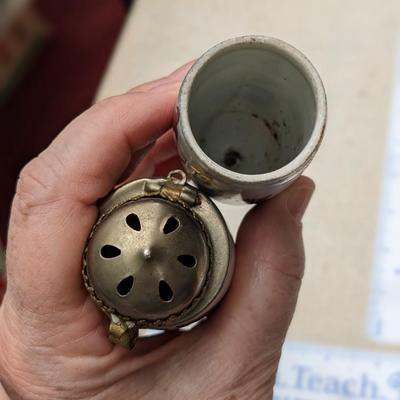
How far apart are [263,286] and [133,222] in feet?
0.49

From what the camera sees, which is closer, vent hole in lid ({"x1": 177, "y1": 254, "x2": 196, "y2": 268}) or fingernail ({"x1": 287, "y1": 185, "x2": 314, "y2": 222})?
vent hole in lid ({"x1": 177, "y1": 254, "x2": 196, "y2": 268})

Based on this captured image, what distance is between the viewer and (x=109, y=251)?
0.47 metres

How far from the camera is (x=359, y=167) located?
0.85 metres

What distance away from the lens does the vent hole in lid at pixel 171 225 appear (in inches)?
18.6

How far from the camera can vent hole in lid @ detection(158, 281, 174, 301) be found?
464 millimetres

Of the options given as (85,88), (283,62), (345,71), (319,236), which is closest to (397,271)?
(319,236)

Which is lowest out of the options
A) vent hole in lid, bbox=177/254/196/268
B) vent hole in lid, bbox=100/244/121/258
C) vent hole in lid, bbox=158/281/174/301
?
vent hole in lid, bbox=158/281/174/301

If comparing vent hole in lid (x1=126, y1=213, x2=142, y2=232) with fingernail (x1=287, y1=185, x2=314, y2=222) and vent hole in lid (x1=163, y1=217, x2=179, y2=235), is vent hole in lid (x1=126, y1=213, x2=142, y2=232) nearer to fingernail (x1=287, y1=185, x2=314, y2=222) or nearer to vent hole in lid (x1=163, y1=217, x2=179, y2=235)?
vent hole in lid (x1=163, y1=217, x2=179, y2=235)

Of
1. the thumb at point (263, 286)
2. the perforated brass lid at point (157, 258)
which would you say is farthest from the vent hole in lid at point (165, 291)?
the thumb at point (263, 286)

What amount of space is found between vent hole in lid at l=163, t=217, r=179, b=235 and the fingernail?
0.14 meters

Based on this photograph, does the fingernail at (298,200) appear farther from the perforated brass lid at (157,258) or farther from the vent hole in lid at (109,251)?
the vent hole in lid at (109,251)

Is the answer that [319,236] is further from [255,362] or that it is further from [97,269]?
[97,269]

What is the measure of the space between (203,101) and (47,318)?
0.25 meters

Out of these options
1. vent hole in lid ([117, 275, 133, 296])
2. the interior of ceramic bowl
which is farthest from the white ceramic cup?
vent hole in lid ([117, 275, 133, 296])
